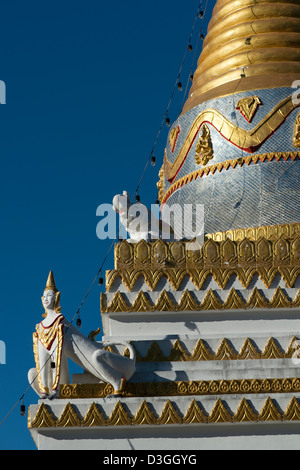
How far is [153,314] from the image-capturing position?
50.5 feet

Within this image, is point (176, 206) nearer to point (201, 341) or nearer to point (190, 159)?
point (190, 159)

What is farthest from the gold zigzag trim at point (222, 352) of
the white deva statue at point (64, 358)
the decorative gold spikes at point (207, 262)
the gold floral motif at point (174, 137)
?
the gold floral motif at point (174, 137)

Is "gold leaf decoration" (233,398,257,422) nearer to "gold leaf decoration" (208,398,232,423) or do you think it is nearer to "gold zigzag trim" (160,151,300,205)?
"gold leaf decoration" (208,398,232,423)

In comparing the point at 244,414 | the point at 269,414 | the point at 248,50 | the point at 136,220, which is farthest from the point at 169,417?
the point at 248,50

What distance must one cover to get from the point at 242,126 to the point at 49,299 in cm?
496

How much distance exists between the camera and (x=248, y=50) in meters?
19.2

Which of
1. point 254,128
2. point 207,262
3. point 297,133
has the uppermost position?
point 254,128

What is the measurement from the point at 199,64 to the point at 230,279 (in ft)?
18.2

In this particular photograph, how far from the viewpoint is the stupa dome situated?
17.6 meters

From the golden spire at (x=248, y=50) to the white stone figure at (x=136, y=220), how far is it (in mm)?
3026

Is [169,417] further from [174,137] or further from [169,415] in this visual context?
[174,137]

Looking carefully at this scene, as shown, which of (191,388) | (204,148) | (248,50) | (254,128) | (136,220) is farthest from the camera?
(248,50)

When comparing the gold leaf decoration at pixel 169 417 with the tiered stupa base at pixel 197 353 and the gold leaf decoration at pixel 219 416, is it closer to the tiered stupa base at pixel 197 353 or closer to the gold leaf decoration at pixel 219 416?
the tiered stupa base at pixel 197 353

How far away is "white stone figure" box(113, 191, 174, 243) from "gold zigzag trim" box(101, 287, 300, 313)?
1.28m
